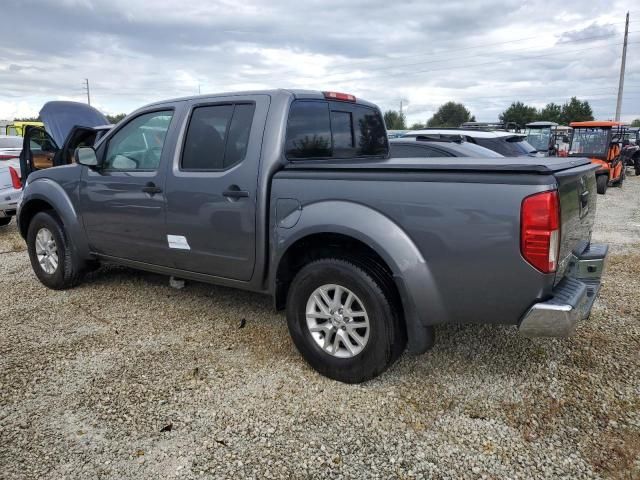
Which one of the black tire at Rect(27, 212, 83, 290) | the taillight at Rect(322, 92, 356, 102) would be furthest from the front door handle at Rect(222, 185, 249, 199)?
the black tire at Rect(27, 212, 83, 290)

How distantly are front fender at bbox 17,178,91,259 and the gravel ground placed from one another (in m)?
0.68

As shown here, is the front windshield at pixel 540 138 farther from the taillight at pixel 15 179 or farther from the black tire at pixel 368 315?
the black tire at pixel 368 315

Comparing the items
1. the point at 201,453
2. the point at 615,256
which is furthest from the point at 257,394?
the point at 615,256

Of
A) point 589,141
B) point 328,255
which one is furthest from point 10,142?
point 589,141

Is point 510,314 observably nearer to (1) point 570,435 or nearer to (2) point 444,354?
(1) point 570,435

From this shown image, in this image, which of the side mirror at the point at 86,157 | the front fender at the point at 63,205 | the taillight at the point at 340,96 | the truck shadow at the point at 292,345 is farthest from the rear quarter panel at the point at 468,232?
the front fender at the point at 63,205

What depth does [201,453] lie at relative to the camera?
2676 mm

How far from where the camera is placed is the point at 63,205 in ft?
16.3

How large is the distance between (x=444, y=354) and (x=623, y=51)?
3921 centimetres

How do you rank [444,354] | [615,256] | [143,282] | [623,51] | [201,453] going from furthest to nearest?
[623,51] < [615,256] < [143,282] < [444,354] < [201,453]

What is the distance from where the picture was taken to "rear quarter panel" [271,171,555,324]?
2641 mm

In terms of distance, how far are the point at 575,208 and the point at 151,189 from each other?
3.08 meters

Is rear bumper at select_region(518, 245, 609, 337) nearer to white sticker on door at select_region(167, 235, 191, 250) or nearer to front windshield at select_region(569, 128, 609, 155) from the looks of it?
white sticker on door at select_region(167, 235, 191, 250)

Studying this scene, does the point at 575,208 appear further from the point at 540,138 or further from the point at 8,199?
the point at 540,138
